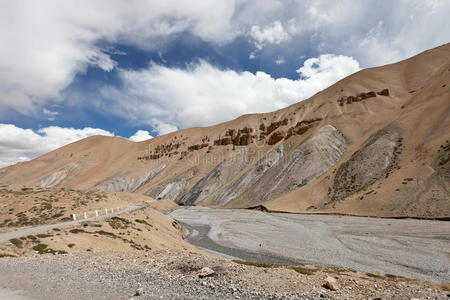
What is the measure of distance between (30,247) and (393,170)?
4791 cm

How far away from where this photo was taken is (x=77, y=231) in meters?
18.8

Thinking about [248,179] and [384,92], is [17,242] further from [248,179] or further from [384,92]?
[384,92]

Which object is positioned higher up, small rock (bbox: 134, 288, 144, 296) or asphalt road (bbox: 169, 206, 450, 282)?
small rock (bbox: 134, 288, 144, 296)

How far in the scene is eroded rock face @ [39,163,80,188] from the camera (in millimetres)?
145875

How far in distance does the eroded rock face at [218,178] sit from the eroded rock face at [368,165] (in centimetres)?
3994

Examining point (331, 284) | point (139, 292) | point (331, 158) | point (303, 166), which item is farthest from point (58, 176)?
point (331, 284)

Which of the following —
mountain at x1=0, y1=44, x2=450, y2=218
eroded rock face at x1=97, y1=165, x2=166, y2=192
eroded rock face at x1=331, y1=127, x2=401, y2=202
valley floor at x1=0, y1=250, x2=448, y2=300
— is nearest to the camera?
valley floor at x1=0, y1=250, x2=448, y2=300

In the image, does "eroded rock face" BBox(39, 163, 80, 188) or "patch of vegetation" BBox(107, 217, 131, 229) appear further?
"eroded rock face" BBox(39, 163, 80, 188)

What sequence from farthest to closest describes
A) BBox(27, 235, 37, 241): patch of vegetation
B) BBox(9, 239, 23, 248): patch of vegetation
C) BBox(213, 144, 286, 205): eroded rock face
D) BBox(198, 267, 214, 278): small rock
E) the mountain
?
BBox(213, 144, 286, 205): eroded rock face
the mountain
BBox(27, 235, 37, 241): patch of vegetation
BBox(9, 239, 23, 248): patch of vegetation
BBox(198, 267, 214, 278): small rock

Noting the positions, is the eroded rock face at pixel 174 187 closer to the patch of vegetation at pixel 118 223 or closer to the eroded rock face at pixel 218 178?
the eroded rock face at pixel 218 178

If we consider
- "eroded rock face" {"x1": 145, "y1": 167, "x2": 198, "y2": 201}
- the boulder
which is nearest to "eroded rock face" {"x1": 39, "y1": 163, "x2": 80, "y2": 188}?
"eroded rock face" {"x1": 145, "y1": 167, "x2": 198, "y2": 201}

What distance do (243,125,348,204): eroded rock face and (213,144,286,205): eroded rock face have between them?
3.80 meters

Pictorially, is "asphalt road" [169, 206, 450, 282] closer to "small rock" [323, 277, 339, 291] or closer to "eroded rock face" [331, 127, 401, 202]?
"eroded rock face" [331, 127, 401, 202]

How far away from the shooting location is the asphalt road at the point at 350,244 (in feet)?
60.6
